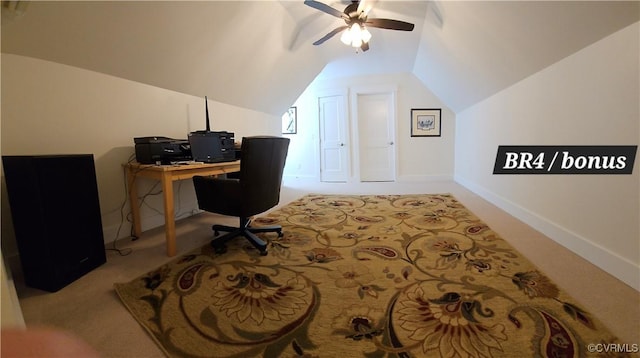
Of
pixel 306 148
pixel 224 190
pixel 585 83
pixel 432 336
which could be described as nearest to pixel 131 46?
pixel 224 190

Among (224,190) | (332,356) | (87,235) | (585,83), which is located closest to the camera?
(332,356)

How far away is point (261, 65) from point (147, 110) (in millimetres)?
1673

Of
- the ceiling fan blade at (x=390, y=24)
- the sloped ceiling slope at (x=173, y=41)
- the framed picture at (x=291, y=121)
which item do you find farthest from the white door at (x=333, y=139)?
the ceiling fan blade at (x=390, y=24)

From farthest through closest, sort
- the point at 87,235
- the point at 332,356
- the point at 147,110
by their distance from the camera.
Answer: the point at 147,110 < the point at 87,235 < the point at 332,356

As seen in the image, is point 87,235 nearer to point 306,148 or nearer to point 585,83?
point 585,83

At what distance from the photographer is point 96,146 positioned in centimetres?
225

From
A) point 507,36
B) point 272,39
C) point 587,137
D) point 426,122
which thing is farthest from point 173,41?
point 426,122

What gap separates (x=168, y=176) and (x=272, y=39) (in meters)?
2.35

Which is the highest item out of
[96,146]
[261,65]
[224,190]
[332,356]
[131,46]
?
[261,65]

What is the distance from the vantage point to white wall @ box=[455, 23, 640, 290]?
1558 mm

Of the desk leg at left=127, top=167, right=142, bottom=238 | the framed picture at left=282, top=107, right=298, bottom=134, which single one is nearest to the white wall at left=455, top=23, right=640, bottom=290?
the desk leg at left=127, top=167, right=142, bottom=238

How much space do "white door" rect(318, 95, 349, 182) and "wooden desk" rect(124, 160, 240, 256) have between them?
3.68m

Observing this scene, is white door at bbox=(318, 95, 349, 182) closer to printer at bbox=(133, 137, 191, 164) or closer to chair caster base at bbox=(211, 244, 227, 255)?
printer at bbox=(133, 137, 191, 164)

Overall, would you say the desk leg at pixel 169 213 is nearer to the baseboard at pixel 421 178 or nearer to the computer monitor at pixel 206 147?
the computer monitor at pixel 206 147
